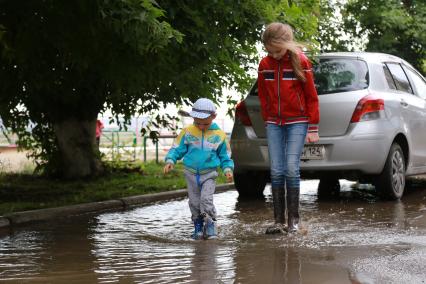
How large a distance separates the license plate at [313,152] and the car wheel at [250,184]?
3.67 ft

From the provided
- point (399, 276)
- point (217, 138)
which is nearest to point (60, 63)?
point (217, 138)

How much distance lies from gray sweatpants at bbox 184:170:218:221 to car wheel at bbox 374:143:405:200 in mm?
2901

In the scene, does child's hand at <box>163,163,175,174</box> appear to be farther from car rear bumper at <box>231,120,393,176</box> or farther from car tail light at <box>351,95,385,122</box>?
car tail light at <box>351,95,385,122</box>

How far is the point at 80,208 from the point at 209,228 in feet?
8.44

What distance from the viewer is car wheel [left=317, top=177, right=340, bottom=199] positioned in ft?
31.3

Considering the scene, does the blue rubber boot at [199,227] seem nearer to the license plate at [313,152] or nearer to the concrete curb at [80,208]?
the concrete curb at [80,208]

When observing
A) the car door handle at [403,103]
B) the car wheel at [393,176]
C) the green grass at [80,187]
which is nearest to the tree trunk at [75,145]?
the green grass at [80,187]

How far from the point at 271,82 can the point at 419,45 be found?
14376mm

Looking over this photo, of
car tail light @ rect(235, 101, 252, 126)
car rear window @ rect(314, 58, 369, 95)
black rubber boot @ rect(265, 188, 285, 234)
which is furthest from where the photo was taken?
car tail light @ rect(235, 101, 252, 126)

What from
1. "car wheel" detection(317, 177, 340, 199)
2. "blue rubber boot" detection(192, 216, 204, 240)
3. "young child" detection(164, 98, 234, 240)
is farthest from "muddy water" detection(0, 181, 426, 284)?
"car wheel" detection(317, 177, 340, 199)

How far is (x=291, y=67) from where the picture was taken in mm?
6070

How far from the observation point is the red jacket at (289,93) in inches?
239

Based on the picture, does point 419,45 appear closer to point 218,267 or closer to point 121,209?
point 121,209

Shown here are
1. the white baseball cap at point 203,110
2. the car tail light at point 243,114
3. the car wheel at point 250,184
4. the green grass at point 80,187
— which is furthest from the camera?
the car wheel at point 250,184
